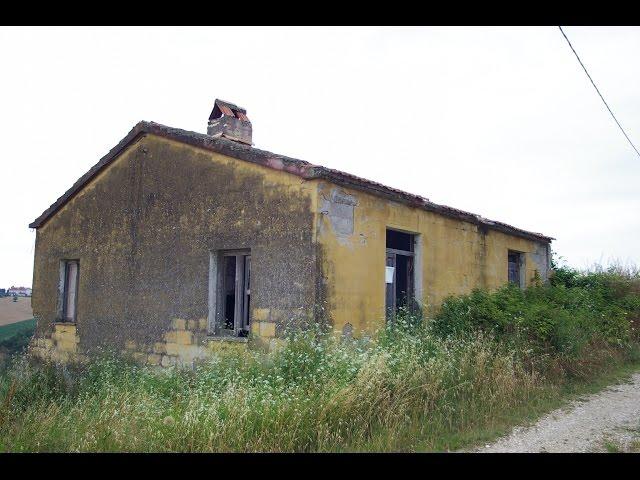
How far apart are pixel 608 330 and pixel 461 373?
6.13 meters

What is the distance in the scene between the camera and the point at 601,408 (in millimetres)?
7578

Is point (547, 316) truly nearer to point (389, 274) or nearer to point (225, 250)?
point (389, 274)

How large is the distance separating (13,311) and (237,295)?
20759 mm

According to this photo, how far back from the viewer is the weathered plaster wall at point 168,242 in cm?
814

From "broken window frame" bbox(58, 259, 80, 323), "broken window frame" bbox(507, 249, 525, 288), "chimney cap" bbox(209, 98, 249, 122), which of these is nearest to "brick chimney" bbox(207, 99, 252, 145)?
"chimney cap" bbox(209, 98, 249, 122)

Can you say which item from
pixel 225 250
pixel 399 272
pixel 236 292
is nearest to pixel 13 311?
pixel 225 250

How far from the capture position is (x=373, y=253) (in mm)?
8797

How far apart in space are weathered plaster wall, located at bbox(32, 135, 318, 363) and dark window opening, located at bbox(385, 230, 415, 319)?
2251 mm

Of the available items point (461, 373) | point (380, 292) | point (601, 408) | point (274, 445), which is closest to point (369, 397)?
point (274, 445)

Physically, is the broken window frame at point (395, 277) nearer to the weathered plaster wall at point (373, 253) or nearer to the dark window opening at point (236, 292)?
the weathered plaster wall at point (373, 253)

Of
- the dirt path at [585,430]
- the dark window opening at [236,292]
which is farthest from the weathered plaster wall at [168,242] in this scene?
the dirt path at [585,430]

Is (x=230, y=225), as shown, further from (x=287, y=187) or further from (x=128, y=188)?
(x=128, y=188)

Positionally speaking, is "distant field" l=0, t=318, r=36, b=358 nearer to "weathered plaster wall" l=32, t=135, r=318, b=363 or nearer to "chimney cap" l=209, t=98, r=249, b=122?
"weathered plaster wall" l=32, t=135, r=318, b=363

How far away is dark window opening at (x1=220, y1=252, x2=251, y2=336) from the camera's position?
29.0ft
